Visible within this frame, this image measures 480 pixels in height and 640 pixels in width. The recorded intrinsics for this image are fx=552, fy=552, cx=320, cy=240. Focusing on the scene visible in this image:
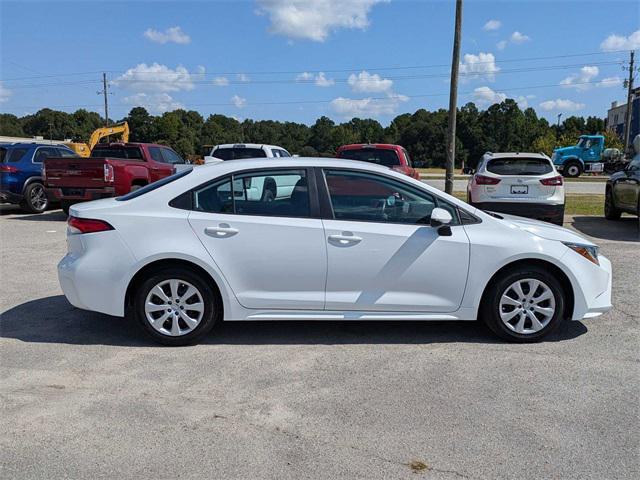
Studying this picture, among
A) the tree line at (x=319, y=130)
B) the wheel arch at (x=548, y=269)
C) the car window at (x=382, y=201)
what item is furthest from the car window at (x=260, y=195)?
the tree line at (x=319, y=130)

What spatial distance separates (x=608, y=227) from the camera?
1224 centimetres

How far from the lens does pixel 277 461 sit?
9.93 feet

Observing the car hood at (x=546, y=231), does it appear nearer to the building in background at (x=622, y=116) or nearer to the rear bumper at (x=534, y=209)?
the rear bumper at (x=534, y=209)

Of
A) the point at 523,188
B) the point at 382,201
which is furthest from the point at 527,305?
the point at 523,188

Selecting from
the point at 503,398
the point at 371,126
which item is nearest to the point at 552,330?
the point at 503,398

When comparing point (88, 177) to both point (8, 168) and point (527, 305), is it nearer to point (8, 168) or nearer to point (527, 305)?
point (8, 168)

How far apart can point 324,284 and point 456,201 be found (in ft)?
4.57

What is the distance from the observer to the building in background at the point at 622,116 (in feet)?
204

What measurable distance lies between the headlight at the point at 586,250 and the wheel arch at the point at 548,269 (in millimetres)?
243

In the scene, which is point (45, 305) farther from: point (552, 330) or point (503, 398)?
point (552, 330)

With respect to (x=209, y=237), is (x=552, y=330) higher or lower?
lower

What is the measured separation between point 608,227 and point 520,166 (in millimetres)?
3225

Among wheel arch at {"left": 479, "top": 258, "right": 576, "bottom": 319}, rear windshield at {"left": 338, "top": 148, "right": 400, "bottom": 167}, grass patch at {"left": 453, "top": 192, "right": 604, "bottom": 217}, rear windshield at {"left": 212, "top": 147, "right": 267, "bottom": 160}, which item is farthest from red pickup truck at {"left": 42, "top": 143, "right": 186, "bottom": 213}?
grass patch at {"left": 453, "top": 192, "right": 604, "bottom": 217}

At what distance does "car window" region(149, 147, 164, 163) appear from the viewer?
1485 cm
